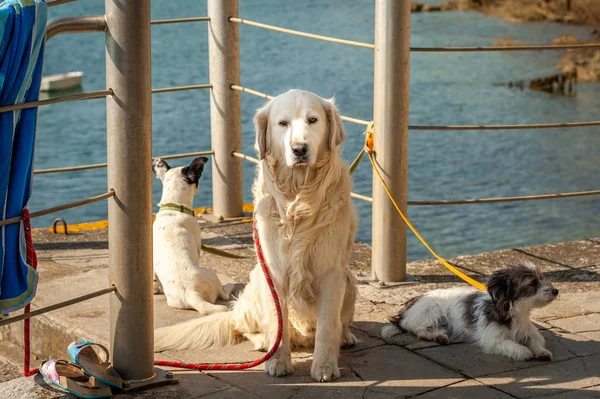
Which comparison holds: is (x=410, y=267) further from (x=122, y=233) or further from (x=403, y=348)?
(x=122, y=233)

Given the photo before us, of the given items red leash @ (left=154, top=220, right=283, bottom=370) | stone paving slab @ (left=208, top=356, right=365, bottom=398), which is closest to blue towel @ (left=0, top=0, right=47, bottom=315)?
red leash @ (left=154, top=220, right=283, bottom=370)

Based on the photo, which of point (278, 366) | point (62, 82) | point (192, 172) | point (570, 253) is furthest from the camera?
point (62, 82)

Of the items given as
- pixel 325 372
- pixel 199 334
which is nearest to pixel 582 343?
pixel 325 372

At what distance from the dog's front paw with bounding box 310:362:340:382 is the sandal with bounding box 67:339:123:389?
86cm

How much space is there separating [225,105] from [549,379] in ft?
11.3

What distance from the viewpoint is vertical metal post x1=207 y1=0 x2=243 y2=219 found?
22.0 feet

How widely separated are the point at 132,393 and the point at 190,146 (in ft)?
36.1

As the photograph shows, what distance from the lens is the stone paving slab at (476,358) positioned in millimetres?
4301

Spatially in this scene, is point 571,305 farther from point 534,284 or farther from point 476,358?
point 476,358

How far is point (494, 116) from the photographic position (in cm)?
1661

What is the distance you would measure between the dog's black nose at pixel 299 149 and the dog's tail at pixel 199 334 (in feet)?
3.40

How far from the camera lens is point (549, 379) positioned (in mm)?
4160

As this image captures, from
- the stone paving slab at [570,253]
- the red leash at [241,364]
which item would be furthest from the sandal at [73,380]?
the stone paving slab at [570,253]

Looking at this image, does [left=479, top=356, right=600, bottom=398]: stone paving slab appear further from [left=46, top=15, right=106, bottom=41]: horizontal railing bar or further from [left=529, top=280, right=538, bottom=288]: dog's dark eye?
[left=46, top=15, right=106, bottom=41]: horizontal railing bar
